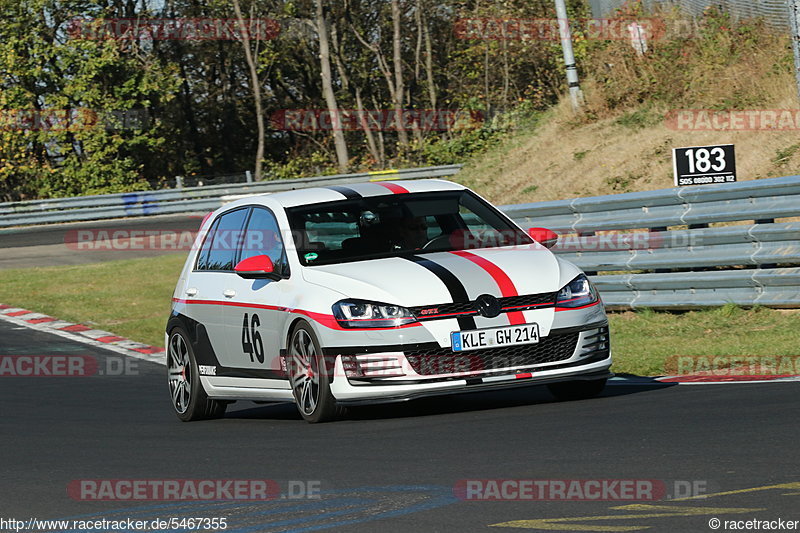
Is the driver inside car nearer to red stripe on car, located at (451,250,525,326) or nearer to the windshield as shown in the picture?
the windshield

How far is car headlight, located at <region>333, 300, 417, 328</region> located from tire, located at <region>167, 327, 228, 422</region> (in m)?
2.16

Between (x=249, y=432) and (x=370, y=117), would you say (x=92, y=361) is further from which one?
(x=370, y=117)

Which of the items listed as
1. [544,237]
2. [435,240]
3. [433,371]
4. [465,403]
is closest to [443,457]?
[433,371]

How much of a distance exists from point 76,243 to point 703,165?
20600 mm

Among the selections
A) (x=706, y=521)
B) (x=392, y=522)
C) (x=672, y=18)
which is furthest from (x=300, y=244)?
Answer: (x=672, y=18)

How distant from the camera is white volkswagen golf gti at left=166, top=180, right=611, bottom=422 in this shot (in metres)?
8.54

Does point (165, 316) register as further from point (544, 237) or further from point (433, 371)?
point (433, 371)

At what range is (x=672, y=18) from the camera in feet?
80.3

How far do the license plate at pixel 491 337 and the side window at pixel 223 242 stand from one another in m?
2.36

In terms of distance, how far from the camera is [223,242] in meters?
10.5

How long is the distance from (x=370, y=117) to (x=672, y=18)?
3155 cm

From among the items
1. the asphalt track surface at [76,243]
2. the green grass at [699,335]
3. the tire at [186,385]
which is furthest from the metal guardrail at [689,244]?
the asphalt track surface at [76,243]

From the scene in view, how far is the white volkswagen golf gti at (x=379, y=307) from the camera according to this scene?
8.54 m

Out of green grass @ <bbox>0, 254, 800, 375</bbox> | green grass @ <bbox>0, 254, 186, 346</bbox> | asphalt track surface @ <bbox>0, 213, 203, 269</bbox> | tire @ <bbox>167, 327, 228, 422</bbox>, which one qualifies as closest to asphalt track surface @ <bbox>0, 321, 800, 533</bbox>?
tire @ <bbox>167, 327, 228, 422</bbox>
